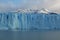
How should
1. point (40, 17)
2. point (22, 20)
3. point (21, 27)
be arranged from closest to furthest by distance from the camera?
point (21, 27), point (22, 20), point (40, 17)

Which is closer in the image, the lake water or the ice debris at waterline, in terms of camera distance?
the lake water

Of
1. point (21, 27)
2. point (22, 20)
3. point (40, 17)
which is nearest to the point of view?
point (21, 27)

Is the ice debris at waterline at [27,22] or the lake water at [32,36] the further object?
the ice debris at waterline at [27,22]

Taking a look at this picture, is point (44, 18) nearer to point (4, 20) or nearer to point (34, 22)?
point (34, 22)

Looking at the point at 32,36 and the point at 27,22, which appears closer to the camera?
the point at 32,36

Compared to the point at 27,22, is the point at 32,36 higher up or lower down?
higher up

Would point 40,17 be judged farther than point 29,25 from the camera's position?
Yes

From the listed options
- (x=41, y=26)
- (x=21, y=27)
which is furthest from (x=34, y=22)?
→ (x=21, y=27)
